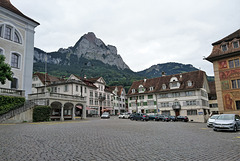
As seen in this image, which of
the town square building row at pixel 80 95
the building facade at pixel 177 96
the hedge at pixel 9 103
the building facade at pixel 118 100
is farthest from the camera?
the building facade at pixel 118 100

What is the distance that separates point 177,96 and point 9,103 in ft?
Answer: 142

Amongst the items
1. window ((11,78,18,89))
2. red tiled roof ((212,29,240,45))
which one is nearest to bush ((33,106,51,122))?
window ((11,78,18,89))

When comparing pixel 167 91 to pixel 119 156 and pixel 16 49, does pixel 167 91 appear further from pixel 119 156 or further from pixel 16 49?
pixel 119 156

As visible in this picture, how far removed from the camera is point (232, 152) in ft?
27.0

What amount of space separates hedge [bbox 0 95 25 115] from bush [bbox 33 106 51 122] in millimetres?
2196

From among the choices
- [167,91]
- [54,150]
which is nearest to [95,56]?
[167,91]

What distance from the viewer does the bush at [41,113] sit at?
28.4m

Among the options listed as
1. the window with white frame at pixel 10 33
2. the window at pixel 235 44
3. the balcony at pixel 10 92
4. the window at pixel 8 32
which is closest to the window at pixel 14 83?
the balcony at pixel 10 92

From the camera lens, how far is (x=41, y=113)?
29.0 metres

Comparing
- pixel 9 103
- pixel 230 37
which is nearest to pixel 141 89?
pixel 230 37

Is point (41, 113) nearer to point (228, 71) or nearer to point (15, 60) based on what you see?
point (15, 60)

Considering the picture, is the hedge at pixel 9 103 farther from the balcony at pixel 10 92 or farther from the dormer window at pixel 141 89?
the dormer window at pixel 141 89

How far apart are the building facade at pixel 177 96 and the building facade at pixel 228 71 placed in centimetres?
1917

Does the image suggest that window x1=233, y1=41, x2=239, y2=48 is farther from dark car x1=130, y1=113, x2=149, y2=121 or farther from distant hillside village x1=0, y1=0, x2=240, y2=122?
dark car x1=130, y1=113, x2=149, y2=121
